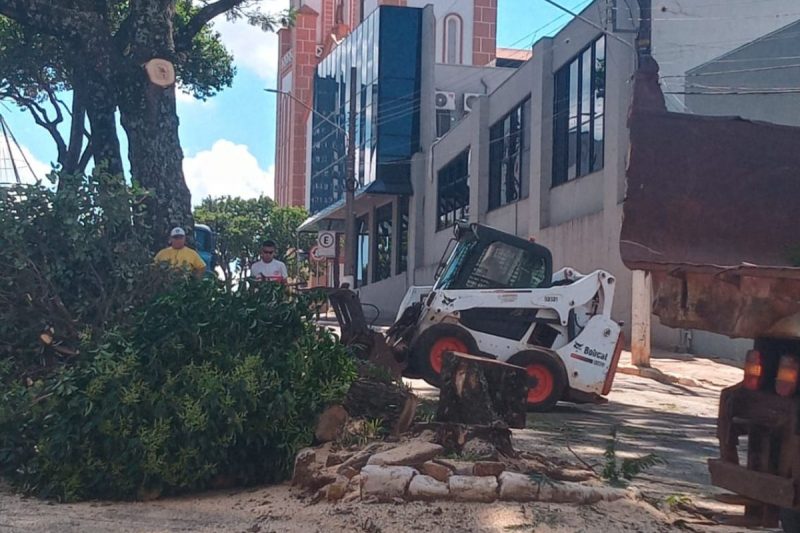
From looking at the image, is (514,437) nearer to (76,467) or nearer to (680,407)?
(76,467)

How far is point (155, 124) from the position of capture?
11.2 meters

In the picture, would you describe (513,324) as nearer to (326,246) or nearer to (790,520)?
(790,520)

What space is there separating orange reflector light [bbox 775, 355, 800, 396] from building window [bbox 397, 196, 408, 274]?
35368mm

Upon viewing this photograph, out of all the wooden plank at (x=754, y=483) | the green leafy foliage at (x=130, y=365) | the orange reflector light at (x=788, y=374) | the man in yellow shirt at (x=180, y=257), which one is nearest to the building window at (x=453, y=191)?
the man in yellow shirt at (x=180, y=257)

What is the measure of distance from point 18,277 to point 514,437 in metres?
4.28

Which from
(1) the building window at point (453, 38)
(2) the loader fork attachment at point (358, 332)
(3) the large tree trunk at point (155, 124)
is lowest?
(2) the loader fork attachment at point (358, 332)

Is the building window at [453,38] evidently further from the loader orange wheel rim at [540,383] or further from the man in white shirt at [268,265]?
the loader orange wheel rim at [540,383]

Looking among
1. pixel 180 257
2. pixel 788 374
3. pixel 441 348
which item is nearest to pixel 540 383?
pixel 441 348

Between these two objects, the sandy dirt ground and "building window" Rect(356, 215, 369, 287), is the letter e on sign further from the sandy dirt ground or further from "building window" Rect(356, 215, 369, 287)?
the sandy dirt ground

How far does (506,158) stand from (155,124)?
1990 centimetres

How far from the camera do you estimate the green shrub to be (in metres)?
6.12

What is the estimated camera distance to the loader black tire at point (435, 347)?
10859 millimetres

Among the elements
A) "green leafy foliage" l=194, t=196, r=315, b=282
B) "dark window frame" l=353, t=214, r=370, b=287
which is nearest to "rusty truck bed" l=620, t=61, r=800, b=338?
"dark window frame" l=353, t=214, r=370, b=287

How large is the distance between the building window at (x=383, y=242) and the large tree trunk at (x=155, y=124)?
31.0 meters
